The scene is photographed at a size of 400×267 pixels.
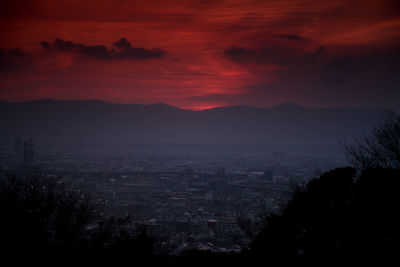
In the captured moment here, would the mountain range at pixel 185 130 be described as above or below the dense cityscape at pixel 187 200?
above

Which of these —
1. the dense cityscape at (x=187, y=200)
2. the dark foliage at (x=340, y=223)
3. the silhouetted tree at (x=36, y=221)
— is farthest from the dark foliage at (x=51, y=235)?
the dark foliage at (x=340, y=223)

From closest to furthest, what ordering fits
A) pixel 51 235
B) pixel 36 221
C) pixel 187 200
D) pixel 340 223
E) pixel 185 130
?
pixel 340 223, pixel 36 221, pixel 51 235, pixel 187 200, pixel 185 130

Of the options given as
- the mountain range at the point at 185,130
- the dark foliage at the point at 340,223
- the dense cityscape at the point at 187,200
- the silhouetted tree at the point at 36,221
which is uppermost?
the mountain range at the point at 185,130

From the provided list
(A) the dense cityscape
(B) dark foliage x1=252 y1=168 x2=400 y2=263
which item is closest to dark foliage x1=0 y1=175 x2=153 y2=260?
(A) the dense cityscape

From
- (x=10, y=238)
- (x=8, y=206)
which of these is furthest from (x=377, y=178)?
(x=8, y=206)

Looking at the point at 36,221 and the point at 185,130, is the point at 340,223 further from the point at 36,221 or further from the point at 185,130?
the point at 185,130

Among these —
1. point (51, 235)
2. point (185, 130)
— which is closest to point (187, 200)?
point (51, 235)

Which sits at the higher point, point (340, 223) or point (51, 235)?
point (340, 223)

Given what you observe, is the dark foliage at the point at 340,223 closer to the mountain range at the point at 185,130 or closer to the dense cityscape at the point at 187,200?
the dense cityscape at the point at 187,200

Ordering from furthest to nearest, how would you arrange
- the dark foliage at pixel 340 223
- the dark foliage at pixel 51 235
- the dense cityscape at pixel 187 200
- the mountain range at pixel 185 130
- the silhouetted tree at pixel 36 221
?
the mountain range at pixel 185 130
the dense cityscape at pixel 187 200
the silhouetted tree at pixel 36 221
the dark foliage at pixel 51 235
the dark foliage at pixel 340 223

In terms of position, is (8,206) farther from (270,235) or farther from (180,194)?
(180,194)

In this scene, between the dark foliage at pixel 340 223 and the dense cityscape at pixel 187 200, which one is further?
the dense cityscape at pixel 187 200

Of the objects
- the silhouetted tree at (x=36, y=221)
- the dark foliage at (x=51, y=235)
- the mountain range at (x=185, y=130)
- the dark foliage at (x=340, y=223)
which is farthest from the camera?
the mountain range at (x=185, y=130)
